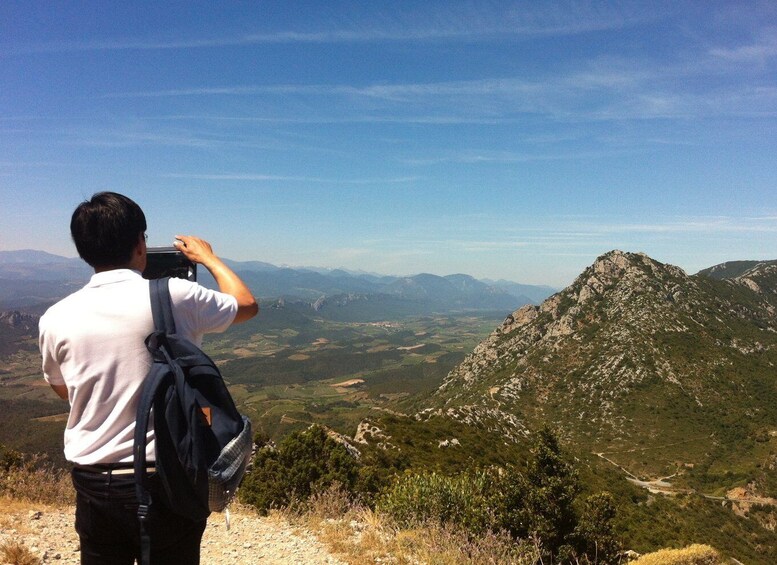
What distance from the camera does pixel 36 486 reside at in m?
9.44

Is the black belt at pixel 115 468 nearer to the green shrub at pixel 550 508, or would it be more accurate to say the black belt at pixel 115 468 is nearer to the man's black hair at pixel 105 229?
the man's black hair at pixel 105 229

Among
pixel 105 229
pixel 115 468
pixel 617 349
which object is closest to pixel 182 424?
pixel 115 468

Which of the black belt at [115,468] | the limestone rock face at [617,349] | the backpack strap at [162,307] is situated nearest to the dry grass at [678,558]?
the black belt at [115,468]

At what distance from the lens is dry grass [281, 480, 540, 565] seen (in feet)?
20.5

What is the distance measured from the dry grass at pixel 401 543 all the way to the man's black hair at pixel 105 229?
19.3ft

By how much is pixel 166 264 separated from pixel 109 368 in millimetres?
973

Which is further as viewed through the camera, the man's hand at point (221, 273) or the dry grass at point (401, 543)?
the dry grass at point (401, 543)

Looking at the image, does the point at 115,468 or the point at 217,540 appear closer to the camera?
the point at 115,468

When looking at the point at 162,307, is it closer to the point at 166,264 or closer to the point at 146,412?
the point at 146,412

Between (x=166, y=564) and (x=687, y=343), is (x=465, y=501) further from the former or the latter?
(x=687, y=343)

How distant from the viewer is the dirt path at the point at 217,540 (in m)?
6.85

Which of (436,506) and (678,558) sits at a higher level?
(436,506)

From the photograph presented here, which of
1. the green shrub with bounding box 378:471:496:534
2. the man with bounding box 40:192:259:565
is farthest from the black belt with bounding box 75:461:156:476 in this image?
the green shrub with bounding box 378:471:496:534

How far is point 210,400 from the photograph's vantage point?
2.42 metres
